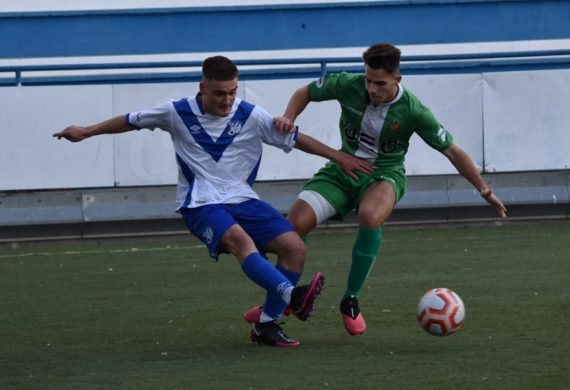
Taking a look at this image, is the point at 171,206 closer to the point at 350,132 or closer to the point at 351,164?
the point at 350,132

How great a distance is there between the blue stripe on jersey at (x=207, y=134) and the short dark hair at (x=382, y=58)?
76 centimetres

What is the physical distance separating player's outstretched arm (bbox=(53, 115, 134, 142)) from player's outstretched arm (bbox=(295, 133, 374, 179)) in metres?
0.99

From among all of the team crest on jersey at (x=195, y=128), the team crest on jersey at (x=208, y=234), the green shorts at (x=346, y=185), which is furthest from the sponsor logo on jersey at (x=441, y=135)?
the team crest on jersey at (x=208, y=234)

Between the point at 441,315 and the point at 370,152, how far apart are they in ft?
4.66

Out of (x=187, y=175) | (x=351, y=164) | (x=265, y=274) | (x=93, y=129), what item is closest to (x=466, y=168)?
(x=351, y=164)

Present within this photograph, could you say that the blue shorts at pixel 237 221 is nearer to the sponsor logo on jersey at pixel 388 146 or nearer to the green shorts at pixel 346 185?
the green shorts at pixel 346 185

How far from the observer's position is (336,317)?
856cm

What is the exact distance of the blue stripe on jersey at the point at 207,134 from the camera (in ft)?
24.9

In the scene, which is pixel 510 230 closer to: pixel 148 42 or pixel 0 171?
pixel 0 171

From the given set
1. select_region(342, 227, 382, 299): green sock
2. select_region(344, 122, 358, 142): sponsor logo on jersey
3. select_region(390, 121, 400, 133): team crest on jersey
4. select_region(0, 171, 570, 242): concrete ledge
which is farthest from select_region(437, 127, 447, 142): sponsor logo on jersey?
select_region(0, 171, 570, 242): concrete ledge

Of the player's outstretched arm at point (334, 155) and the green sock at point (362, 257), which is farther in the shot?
the green sock at point (362, 257)

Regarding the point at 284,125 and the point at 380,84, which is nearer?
the point at 284,125

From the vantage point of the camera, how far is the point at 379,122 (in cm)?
816

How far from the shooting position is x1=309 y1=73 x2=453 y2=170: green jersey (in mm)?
8047
